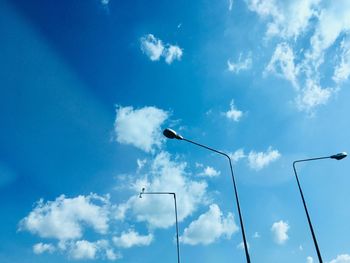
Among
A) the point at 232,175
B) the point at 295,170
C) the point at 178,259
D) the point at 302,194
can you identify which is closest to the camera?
the point at 232,175

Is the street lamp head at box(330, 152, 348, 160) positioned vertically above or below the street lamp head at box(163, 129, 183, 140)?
above

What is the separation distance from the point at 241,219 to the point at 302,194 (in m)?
7.91

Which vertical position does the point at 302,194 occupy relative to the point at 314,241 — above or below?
above

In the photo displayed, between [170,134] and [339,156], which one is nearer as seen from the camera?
[170,134]

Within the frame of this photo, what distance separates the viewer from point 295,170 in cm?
2088

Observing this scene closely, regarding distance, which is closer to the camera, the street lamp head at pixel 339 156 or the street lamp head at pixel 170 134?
the street lamp head at pixel 170 134

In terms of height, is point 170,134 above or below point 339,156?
below

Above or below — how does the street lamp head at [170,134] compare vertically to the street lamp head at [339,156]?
below

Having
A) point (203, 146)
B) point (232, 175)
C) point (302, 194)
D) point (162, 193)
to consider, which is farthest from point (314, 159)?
point (162, 193)

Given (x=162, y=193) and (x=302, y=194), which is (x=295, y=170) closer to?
(x=302, y=194)

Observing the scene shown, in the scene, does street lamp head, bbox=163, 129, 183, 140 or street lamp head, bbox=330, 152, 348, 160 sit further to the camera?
street lamp head, bbox=330, 152, 348, 160

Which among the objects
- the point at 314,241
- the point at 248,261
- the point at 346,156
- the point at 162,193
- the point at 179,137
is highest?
the point at 162,193

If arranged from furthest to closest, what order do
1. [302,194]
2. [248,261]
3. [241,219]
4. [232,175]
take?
[302,194], [232,175], [241,219], [248,261]

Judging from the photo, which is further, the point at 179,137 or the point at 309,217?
the point at 309,217
